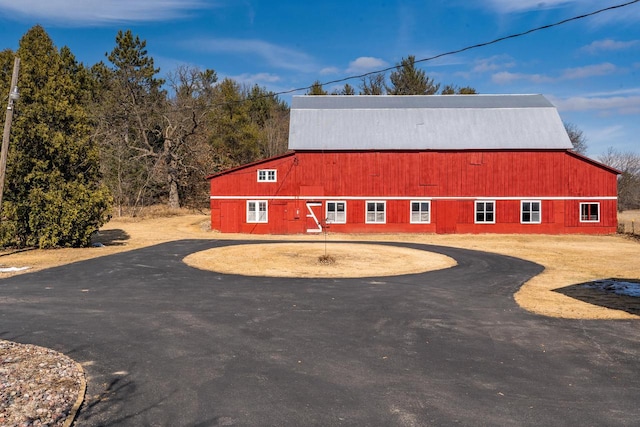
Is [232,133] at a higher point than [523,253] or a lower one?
higher

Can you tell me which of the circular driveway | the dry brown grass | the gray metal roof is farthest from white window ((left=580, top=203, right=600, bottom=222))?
the circular driveway

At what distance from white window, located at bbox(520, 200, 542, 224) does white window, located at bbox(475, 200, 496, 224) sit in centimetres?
228

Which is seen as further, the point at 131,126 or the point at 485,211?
the point at 131,126

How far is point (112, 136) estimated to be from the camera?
53750mm

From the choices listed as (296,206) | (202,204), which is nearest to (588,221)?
(296,206)

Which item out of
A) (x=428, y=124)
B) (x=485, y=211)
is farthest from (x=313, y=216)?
(x=485, y=211)

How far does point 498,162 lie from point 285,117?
49096 mm

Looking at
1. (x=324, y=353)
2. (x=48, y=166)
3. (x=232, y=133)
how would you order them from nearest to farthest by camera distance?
(x=324, y=353), (x=48, y=166), (x=232, y=133)

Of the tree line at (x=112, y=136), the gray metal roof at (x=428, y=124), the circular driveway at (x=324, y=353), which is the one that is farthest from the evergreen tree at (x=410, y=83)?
the circular driveway at (x=324, y=353)

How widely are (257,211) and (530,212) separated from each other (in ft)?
71.9

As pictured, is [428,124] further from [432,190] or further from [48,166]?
[48,166]

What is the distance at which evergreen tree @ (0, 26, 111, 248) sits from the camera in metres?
26.2

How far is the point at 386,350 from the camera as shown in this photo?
988cm

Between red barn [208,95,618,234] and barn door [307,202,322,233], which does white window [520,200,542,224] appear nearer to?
red barn [208,95,618,234]
